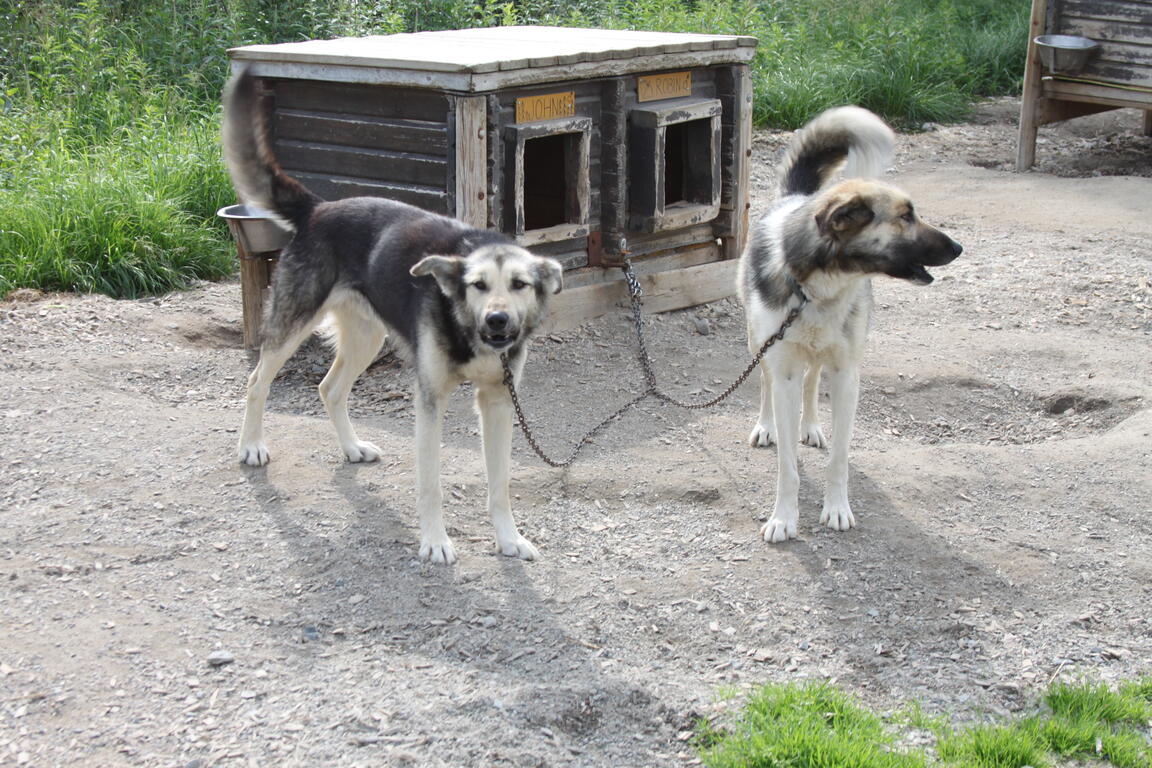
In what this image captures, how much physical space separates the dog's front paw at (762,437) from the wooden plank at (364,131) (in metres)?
1.96

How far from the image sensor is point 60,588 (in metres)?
3.83

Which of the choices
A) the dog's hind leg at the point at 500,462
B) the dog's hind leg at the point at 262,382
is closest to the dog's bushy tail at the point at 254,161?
the dog's hind leg at the point at 262,382

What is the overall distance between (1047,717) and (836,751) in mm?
701

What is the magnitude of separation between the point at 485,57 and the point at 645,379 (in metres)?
1.73

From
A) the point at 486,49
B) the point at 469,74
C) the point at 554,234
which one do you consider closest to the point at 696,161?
the point at 554,234

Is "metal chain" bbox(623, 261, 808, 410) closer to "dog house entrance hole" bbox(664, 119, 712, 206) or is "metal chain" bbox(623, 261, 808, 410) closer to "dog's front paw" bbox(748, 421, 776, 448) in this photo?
"dog's front paw" bbox(748, 421, 776, 448)

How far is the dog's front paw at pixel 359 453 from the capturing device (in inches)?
196

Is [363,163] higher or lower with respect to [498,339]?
higher

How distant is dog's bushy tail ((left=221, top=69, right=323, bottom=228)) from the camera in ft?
15.5

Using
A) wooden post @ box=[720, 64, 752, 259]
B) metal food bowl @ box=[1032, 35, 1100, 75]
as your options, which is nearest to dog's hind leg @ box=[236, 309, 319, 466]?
wooden post @ box=[720, 64, 752, 259]

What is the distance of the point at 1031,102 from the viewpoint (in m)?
10.6

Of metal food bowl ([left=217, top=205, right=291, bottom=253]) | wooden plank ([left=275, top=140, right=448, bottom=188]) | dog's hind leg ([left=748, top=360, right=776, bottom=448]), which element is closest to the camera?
dog's hind leg ([left=748, top=360, right=776, bottom=448])

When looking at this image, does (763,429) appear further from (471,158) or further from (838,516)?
(471,158)

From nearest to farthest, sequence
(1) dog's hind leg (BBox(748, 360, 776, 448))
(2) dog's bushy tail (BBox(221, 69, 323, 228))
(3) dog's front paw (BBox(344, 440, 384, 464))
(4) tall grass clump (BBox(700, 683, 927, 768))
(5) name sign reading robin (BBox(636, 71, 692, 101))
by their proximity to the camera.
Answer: (4) tall grass clump (BBox(700, 683, 927, 768))
(2) dog's bushy tail (BBox(221, 69, 323, 228))
(3) dog's front paw (BBox(344, 440, 384, 464))
(1) dog's hind leg (BBox(748, 360, 776, 448))
(5) name sign reading robin (BBox(636, 71, 692, 101))
